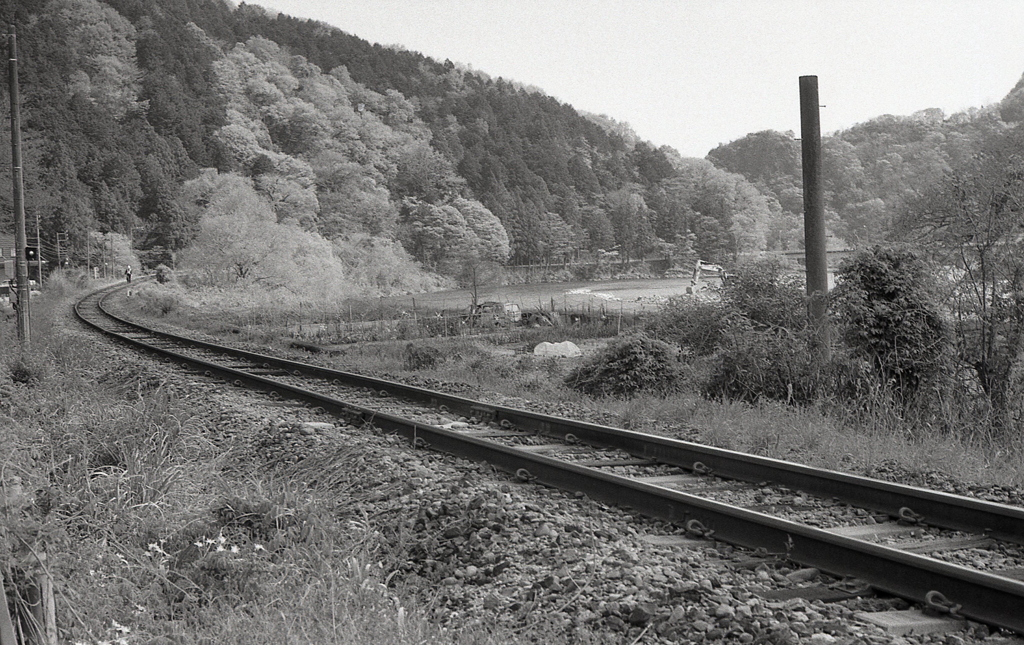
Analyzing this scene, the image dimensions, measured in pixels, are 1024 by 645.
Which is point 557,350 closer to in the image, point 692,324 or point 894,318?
point 692,324

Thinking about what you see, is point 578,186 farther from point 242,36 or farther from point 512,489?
point 512,489

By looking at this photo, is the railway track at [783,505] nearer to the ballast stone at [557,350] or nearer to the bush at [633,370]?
the bush at [633,370]

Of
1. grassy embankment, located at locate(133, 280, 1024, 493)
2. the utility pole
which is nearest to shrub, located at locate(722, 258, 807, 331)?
grassy embankment, located at locate(133, 280, 1024, 493)

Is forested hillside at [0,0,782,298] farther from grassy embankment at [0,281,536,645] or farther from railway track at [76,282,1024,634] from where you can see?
grassy embankment at [0,281,536,645]

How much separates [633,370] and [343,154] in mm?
88679

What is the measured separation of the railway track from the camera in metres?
4.69

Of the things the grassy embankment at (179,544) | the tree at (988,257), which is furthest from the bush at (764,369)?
the grassy embankment at (179,544)

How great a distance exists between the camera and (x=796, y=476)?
7246 millimetres

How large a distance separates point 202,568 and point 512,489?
2.89 m

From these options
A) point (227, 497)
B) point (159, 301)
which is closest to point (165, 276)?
point (159, 301)

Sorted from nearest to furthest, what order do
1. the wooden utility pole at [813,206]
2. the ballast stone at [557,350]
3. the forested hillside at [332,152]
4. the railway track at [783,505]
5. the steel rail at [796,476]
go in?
the railway track at [783,505] < the steel rail at [796,476] < the wooden utility pole at [813,206] < the ballast stone at [557,350] < the forested hillside at [332,152]

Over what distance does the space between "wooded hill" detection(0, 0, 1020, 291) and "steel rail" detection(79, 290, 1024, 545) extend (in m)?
46.7

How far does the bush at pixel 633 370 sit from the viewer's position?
1340 centimetres

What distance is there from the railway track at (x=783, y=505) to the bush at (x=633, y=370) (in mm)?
2879
